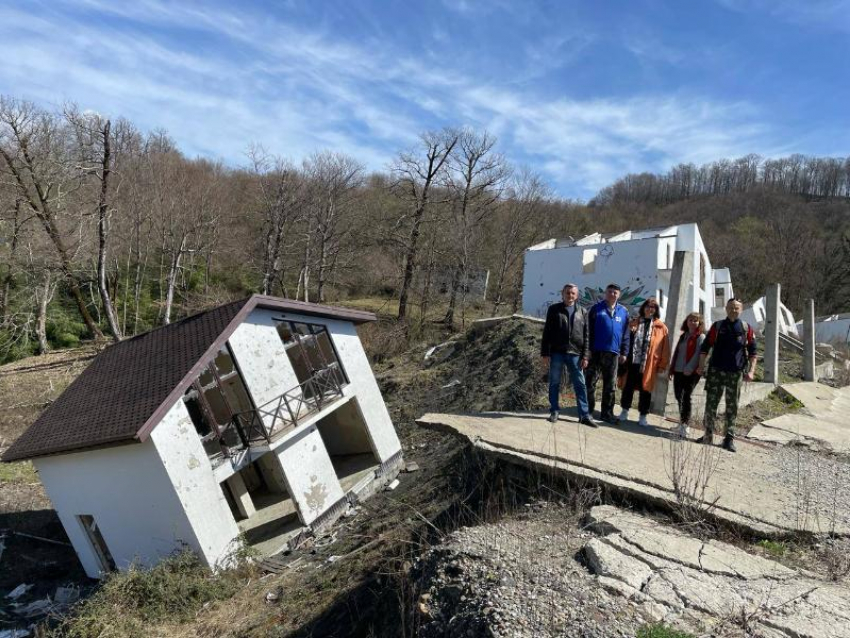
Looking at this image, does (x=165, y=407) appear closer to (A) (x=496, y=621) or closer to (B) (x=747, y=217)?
(A) (x=496, y=621)

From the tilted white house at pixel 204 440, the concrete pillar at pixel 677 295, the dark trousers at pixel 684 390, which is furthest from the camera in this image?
the tilted white house at pixel 204 440

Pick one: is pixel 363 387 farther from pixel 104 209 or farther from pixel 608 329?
pixel 104 209

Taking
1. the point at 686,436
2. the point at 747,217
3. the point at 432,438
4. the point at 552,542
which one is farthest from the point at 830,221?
the point at 552,542

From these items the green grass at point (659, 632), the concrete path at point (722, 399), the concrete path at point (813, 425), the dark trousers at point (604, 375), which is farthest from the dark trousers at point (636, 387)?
the green grass at point (659, 632)

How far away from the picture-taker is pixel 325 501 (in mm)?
12477

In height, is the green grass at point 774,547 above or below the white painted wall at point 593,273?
above

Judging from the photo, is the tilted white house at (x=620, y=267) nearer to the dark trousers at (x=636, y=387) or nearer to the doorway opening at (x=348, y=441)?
the doorway opening at (x=348, y=441)

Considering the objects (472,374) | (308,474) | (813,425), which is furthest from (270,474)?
(813,425)

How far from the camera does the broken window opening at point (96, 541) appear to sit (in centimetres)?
1188

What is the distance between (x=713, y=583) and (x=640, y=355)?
4270 millimetres

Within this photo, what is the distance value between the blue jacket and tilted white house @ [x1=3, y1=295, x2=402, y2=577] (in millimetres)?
7422

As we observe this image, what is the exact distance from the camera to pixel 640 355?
775 cm

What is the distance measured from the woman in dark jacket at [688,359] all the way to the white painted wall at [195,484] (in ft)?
28.5

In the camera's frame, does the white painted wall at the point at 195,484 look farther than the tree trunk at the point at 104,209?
No
